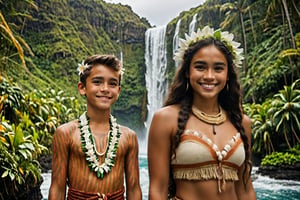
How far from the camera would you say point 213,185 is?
197 centimetres

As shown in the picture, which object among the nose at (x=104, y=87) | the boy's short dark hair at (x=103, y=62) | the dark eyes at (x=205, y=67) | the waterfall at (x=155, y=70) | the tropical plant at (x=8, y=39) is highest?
the waterfall at (x=155, y=70)

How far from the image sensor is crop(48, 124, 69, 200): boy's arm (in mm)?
2031

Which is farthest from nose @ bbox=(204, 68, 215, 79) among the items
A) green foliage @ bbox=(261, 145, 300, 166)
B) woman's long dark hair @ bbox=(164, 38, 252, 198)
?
green foliage @ bbox=(261, 145, 300, 166)

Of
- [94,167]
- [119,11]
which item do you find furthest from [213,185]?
[119,11]

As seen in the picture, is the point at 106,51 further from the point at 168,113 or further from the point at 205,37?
the point at 168,113

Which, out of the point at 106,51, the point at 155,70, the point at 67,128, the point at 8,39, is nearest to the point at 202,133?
the point at 67,128

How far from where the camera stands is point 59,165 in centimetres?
204

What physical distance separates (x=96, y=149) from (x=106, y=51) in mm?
40454

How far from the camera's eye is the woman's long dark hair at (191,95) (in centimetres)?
206

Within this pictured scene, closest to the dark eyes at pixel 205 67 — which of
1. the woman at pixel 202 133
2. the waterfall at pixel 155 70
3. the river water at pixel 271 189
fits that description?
the woman at pixel 202 133

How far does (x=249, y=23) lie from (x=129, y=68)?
17992mm

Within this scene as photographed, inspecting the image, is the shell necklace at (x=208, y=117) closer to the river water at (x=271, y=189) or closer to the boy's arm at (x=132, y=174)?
the boy's arm at (x=132, y=174)

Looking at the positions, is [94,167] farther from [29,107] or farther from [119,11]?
[119,11]

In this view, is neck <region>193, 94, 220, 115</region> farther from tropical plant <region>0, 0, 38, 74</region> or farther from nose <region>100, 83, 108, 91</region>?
tropical plant <region>0, 0, 38, 74</region>
